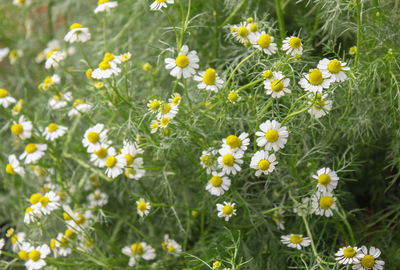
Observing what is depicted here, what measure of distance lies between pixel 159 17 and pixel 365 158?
1.05m

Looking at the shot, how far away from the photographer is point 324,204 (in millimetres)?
1091

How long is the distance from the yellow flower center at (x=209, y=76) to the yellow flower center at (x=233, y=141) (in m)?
0.16

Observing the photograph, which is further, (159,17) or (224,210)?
(159,17)

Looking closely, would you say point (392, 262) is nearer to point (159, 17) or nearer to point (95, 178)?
point (95, 178)

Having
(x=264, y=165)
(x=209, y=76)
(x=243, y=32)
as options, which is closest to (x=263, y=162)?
(x=264, y=165)

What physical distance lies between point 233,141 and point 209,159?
105mm

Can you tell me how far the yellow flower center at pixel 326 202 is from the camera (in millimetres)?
1088

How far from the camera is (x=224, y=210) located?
1.09 metres

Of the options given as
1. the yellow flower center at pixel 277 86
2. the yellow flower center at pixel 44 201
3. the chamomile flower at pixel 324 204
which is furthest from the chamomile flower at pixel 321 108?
the yellow flower center at pixel 44 201

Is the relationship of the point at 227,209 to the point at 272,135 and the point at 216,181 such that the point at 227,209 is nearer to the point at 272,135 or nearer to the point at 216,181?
the point at 216,181

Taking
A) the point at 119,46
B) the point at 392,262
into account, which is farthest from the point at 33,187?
the point at 392,262

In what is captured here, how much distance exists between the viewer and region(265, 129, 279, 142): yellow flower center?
39.3 inches

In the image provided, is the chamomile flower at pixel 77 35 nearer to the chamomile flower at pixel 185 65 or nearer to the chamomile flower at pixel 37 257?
the chamomile flower at pixel 185 65

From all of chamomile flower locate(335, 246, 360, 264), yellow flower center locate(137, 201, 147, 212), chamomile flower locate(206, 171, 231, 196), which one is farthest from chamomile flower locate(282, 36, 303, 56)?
yellow flower center locate(137, 201, 147, 212)
